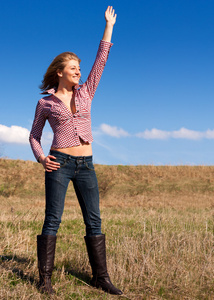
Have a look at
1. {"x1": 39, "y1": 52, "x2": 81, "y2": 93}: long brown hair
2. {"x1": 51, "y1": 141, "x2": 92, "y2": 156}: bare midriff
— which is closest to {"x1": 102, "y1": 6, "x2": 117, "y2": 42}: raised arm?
{"x1": 39, "y1": 52, "x2": 81, "y2": 93}: long brown hair

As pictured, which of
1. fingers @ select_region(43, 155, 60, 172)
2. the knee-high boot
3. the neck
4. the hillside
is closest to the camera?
fingers @ select_region(43, 155, 60, 172)

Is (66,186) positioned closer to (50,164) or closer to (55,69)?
(50,164)

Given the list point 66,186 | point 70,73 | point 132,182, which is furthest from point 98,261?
point 132,182

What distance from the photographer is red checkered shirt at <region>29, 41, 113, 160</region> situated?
3460 millimetres

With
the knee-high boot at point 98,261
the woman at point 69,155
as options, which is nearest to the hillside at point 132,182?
the knee-high boot at point 98,261

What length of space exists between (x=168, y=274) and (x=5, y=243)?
9.16 ft

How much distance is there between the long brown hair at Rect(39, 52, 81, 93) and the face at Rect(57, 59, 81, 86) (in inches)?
2.0

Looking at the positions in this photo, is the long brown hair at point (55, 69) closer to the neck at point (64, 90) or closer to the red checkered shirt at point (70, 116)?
the neck at point (64, 90)

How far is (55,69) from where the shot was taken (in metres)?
3.71

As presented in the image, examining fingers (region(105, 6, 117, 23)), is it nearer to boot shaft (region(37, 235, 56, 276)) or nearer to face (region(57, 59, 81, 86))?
face (region(57, 59, 81, 86))

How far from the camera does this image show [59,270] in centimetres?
407

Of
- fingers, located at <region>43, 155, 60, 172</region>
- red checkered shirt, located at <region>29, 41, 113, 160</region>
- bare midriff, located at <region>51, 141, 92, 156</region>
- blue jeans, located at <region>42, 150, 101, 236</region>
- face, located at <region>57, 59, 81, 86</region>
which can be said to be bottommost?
blue jeans, located at <region>42, 150, 101, 236</region>

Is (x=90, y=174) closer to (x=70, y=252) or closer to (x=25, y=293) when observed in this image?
(x=25, y=293)

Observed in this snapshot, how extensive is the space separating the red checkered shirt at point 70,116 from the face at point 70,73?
0.14 meters
